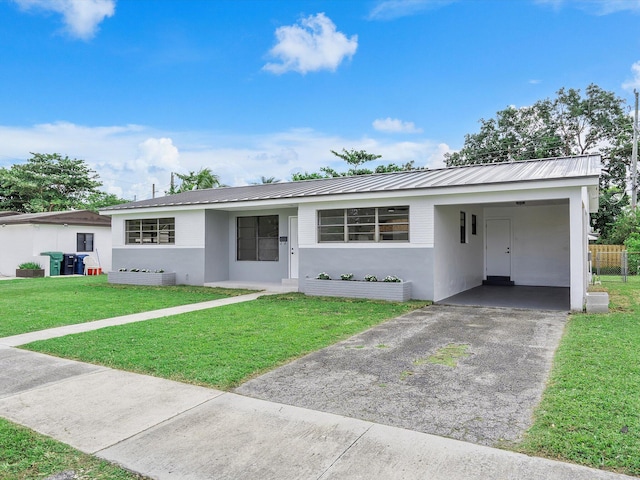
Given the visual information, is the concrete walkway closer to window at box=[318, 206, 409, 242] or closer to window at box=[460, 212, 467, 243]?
window at box=[318, 206, 409, 242]

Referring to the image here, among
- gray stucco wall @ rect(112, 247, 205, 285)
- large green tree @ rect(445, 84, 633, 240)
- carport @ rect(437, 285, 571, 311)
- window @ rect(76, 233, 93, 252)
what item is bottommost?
carport @ rect(437, 285, 571, 311)

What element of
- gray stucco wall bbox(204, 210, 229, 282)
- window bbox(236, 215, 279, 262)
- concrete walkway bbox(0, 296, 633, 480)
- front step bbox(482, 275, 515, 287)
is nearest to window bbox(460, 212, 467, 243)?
front step bbox(482, 275, 515, 287)

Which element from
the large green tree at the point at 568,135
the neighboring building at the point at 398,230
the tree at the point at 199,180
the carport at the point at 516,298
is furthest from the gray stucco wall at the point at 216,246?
the large green tree at the point at 568,135

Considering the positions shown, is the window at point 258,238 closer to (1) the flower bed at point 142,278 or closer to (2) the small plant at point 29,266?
(1) the flower bed at point 142,278

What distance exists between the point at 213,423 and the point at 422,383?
207cm

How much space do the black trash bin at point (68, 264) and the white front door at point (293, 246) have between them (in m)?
12.5

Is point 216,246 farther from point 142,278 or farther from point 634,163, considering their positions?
point 634,163

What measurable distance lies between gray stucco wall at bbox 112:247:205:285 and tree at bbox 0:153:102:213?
1882 cm

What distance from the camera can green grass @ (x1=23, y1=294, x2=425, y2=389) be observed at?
487 centimetres

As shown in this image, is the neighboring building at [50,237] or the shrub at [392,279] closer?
the shrub at [392,279]

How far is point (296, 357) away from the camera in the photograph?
5309 millimetres

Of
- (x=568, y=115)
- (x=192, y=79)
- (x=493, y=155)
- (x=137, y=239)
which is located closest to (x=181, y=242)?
(x=137, y=239)

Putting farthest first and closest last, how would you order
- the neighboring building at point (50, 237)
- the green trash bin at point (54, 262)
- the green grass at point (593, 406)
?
the neighboring building at point (50, 237) → the green trash bin at point (54, 262) → the green grass at point (593, 406)

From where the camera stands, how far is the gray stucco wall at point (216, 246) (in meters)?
13.6
